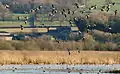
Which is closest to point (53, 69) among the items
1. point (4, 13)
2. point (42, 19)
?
point (42, 19)

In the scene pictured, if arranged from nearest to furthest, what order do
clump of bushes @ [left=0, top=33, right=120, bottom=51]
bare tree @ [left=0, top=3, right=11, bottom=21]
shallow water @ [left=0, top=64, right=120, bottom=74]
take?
shallow water @ [left=0, top=64, right=120, bottom=74] < clump of bushes @ [left=0, top=33, right=120, bottom=51] < bare tree @ [left=0, top=3, right=11, bottom=21]

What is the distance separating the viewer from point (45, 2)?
104 meters

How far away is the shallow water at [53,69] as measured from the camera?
44438 mm

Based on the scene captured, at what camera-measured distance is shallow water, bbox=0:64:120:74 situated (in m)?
44.4

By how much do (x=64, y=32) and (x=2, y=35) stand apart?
29.3ft

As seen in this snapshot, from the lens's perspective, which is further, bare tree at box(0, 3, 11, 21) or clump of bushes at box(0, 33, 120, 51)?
bare tree at box(0, 3, 11, 21)

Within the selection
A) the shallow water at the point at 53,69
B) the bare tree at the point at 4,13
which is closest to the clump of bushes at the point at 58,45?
the shallow water at the point at 53,69

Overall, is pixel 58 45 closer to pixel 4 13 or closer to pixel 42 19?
pixel 42 19

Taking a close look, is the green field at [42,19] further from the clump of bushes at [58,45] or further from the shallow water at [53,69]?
the shallow water at [53,69]

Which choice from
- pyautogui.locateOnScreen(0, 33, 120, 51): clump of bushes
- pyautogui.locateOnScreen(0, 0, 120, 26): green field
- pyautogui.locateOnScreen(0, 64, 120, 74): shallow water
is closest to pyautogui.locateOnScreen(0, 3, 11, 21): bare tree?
pyautogui.locateOnScreen(0, 0, 120, 26): green field

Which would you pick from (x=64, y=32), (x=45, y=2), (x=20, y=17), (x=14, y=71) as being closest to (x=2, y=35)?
(x=20, y=17)

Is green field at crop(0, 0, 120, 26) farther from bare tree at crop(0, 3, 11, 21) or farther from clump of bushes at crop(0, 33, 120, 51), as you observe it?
clump of bushes at crop(0, 33, 120, 51)

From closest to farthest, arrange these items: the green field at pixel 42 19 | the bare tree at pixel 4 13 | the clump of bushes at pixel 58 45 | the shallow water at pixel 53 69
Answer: the shallow water at pixel 53 69
the clump of bushes at pixel 58 45
the green field at pixel 42 19
the bare tree at pixel 4 13

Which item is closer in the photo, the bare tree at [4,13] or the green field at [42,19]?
the green field at [42,19]
